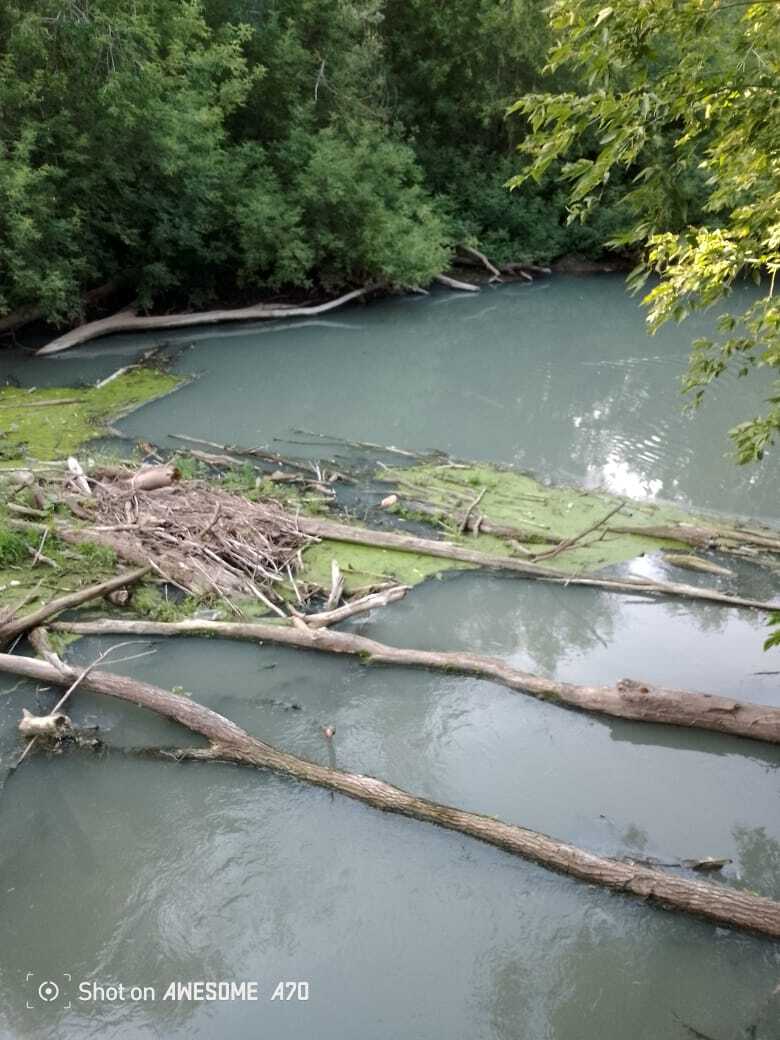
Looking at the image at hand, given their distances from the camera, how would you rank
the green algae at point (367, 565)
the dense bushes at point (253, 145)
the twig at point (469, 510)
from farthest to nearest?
the dense bushes at point (253, 145)
the twig at point (469, 510)
the green algae at point (367, 565)

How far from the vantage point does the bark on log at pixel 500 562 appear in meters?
7.61

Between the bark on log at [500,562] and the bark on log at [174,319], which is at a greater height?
the bark on log at [174,319]

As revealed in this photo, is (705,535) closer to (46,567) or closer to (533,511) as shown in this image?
(533,511)

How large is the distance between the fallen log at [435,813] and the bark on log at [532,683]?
97cm

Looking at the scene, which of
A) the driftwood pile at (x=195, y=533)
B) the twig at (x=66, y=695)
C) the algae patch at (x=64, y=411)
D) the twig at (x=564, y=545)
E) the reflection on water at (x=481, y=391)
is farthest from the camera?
the reflection on water at (x=481, y=391)

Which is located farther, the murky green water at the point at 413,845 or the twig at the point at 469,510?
the twig at the point at 469,510

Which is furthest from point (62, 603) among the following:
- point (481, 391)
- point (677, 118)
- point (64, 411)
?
point (481, 391)

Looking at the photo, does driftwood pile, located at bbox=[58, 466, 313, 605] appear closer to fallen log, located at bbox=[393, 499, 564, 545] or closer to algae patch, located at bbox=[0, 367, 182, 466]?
fallen log, located at bbox=[393, 499, 564, 545]

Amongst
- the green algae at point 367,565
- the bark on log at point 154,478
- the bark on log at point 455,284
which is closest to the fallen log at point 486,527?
the green algae at point 367,565

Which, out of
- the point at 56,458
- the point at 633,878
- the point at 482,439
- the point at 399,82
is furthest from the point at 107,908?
the point at 399,82

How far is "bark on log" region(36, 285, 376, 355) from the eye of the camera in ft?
56.4

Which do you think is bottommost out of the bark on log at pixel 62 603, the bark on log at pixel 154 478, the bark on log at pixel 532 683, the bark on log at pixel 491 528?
the bark on log at pixel 532 683

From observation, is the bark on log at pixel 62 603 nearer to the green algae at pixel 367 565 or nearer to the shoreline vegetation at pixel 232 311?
the green algae at pixel 367 565

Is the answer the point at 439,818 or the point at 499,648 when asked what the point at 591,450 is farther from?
the point at 439,818
